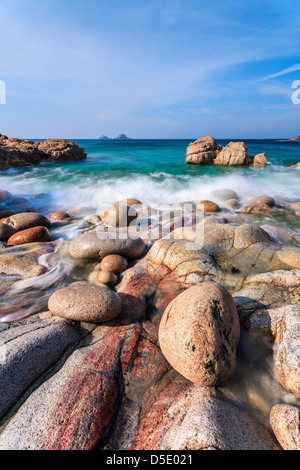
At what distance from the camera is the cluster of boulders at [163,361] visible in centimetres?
192

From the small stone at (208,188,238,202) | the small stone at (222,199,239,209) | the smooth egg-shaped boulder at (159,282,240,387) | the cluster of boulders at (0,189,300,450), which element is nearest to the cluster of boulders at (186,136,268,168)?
the small stone at (208,188,238,202)

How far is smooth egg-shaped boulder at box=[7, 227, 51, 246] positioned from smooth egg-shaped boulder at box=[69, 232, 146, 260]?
5.34 ft

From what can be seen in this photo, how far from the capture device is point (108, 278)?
433 centimetres

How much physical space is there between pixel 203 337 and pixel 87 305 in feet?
5.25

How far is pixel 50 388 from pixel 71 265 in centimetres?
304

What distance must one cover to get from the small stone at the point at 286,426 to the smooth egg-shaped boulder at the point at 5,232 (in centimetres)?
703

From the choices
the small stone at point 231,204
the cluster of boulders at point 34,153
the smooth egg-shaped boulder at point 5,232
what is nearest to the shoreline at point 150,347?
the smooth egg-shaped boulder at point 5,232

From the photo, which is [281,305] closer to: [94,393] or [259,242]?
[259,242]

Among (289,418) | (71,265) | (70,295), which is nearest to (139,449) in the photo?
(289,418)

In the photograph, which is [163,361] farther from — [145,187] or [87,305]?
[145,187]

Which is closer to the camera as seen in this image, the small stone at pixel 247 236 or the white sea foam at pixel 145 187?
the small stone at pixel 247 236

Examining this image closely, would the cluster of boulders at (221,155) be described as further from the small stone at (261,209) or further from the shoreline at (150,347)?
the shoreline at (150,347)

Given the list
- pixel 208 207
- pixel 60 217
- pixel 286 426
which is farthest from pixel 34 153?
pixel 286 426

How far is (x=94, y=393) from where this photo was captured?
7.27 ft
